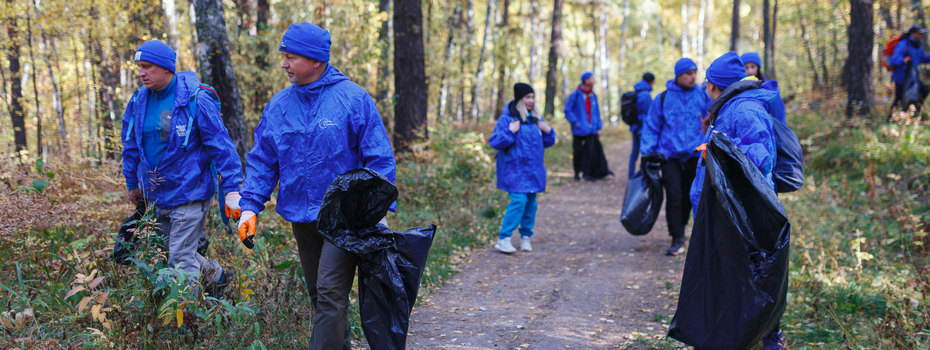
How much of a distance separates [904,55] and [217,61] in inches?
436

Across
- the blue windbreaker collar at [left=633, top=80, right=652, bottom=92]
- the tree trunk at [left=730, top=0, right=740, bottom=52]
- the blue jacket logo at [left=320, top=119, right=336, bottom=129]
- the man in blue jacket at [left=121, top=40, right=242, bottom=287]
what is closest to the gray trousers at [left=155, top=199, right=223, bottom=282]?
the man in blue jacket at [left=121, top=40, right=242, bottom=287]

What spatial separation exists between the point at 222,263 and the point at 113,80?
11036 millimetres

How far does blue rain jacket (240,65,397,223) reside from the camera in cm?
333

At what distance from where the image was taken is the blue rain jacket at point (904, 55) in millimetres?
10969

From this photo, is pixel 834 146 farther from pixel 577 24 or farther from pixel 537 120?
pixel 577 24

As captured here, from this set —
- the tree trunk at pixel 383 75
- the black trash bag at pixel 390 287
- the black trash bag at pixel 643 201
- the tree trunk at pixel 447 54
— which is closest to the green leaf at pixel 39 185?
the black trash bag at pixel 390 287

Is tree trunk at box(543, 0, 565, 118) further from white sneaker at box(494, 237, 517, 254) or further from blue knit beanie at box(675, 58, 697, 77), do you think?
blue knit beanie at box(675, 58, 697, 77)

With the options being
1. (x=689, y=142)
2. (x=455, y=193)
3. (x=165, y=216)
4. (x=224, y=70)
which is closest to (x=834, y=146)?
(x=689, y=142)

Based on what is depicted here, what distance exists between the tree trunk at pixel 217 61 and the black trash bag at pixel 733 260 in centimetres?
508

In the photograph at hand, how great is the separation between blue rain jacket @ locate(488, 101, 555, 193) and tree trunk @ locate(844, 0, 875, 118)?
26.3ft

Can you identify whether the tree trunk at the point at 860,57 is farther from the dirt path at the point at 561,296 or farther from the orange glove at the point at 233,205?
the orange glove at the point at 233,205

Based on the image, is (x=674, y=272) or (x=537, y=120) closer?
(x=674, y=272)

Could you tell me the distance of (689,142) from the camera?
6703mm

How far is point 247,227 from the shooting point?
3.30 meters
